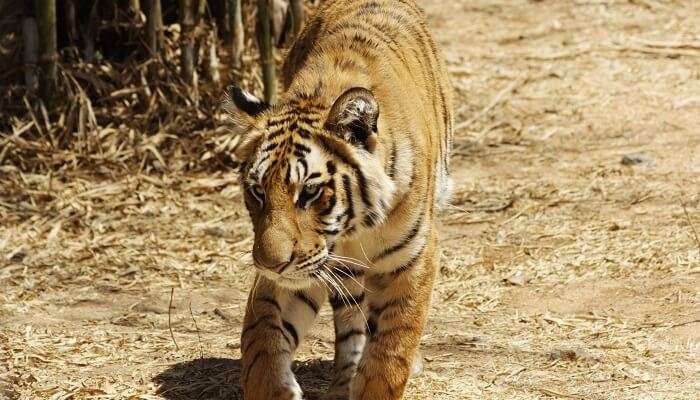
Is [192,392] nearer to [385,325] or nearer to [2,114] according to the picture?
[385,325]

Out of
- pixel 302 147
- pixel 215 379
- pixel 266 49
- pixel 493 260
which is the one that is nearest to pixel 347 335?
pixel 215 379

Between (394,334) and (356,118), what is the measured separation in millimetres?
794

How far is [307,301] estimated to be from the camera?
4.20m

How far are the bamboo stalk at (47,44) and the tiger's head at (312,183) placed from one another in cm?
334

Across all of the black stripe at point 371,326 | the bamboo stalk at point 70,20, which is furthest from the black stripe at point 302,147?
the bamboo stalk at point 70,20

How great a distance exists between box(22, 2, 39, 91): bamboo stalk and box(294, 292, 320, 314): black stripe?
3.53 meters

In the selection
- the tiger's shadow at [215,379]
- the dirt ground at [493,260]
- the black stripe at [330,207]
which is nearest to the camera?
the black stripe at [330,207]

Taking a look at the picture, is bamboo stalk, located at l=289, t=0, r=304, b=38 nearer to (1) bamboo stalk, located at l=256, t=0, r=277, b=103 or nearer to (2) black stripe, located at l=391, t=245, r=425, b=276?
(1) bamboo stalk, located at l=256, t=0, r=277, b=103

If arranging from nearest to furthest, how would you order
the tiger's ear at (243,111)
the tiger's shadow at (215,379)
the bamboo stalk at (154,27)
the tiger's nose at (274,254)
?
the tiger's nose at (274,254), the tiger's ear at (243,111), the tiger's shadow at (215,379), the bamboo stalk at (154,27)

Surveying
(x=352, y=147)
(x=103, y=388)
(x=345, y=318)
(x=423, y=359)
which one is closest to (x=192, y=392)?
(x=103, y=388)

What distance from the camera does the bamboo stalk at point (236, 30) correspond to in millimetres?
7273

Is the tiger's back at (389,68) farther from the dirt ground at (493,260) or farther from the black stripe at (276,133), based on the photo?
the dirt ground at (493,260)

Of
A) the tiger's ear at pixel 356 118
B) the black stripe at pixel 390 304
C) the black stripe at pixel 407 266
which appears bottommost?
the black stripe at pixel 390 304

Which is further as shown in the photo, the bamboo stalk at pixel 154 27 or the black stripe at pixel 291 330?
the bamboo stalk at pixel 154 27
